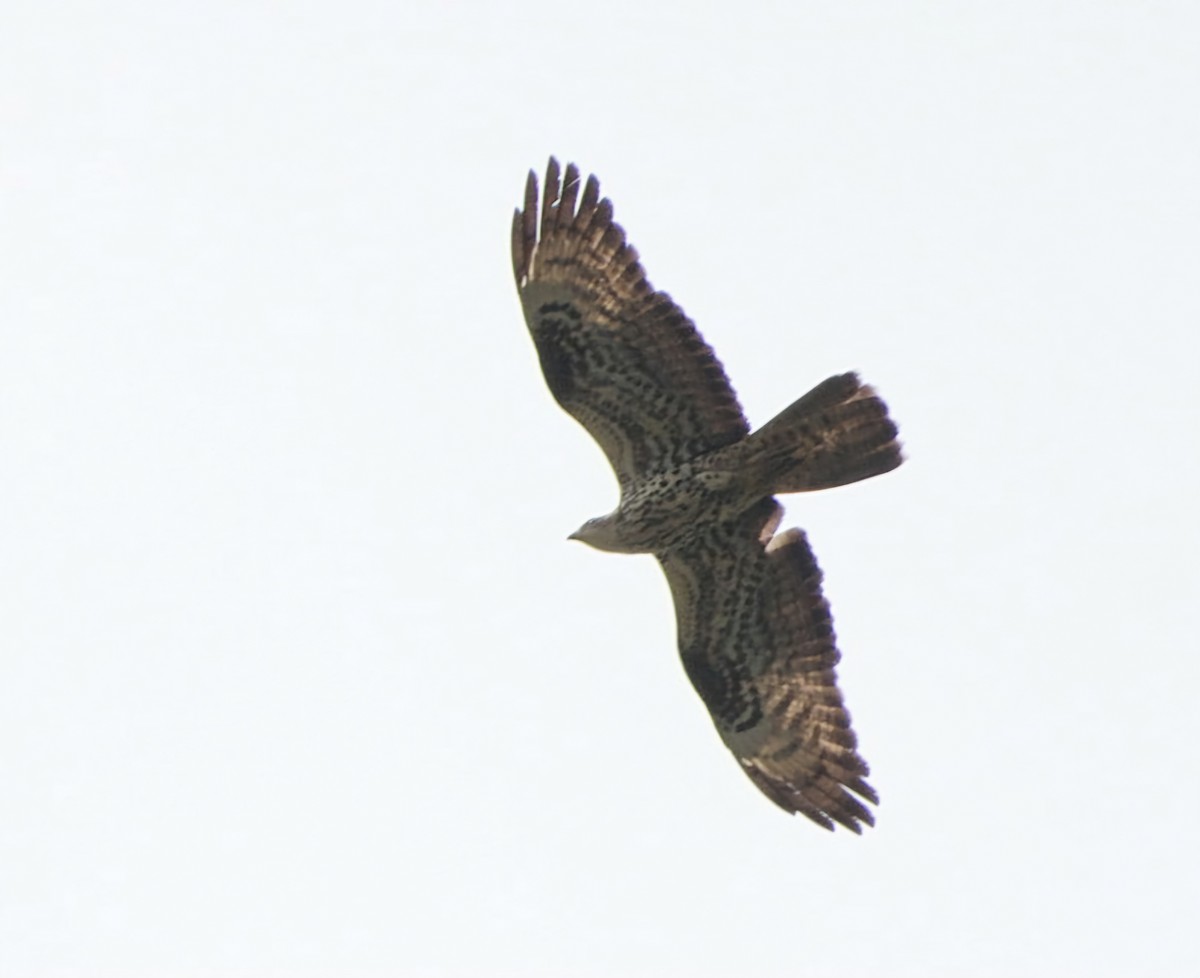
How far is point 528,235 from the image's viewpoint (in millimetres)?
14078

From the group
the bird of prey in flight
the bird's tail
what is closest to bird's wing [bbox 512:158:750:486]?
the bird of prey in flight

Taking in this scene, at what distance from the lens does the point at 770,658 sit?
15055 mm

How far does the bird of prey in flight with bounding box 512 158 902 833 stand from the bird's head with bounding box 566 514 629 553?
0.03ft

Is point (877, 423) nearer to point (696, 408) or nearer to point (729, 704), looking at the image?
point (696, 408)

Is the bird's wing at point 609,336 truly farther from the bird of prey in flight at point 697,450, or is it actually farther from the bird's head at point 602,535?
the bird's head at point 602,535

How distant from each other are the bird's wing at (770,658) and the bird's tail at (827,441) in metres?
0.63

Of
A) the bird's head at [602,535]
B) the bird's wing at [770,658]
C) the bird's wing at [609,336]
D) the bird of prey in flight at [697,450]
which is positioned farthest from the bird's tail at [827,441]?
the bird's head at [602,535]

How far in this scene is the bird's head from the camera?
14305 millimetres

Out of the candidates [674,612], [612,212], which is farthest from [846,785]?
[612,212]

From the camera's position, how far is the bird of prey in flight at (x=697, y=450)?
1385 cm

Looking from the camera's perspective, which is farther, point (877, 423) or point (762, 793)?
point (762, 793)

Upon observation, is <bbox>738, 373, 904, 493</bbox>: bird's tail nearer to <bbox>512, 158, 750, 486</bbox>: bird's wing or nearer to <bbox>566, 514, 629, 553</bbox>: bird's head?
<bbox>512, 158, 750, 486</bbox>: bird's wing

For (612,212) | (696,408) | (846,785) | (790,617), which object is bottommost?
(846,785)

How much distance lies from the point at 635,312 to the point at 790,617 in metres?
2.46
